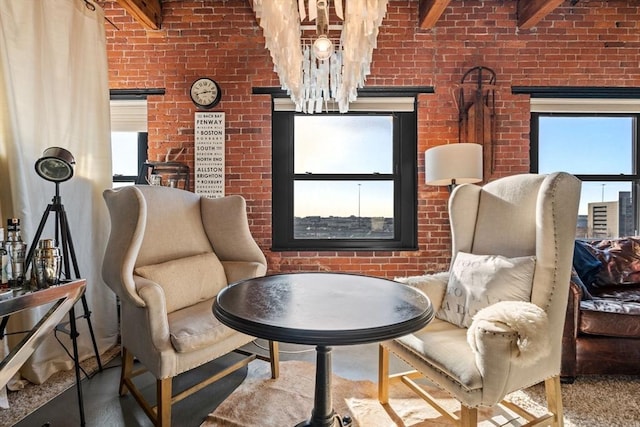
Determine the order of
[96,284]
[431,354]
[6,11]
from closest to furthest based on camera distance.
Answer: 1. [431,354]
2. [6,11]
3. [96,284]

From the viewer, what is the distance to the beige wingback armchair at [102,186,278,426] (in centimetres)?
148

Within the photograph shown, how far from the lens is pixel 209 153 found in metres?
3.08

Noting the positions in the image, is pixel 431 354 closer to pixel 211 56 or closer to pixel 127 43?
pixel 211 56

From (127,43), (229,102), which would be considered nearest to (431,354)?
(229,102)

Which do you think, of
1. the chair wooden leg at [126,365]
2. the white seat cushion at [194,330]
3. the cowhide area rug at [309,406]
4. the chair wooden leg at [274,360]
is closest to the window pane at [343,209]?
the chair wooden leg at [274,360]

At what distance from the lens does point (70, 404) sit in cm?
175

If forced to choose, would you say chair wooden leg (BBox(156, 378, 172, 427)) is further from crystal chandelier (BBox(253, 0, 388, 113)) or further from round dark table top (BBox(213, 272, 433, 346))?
crystal chandelier (BBox(253, 0, 388, 113))

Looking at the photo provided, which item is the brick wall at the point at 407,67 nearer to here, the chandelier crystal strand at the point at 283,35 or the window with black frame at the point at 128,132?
the window with black frame at the point at 128,132

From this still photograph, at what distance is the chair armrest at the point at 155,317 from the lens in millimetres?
1455

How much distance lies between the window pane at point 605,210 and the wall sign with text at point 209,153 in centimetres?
357

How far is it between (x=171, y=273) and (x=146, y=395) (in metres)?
0.71

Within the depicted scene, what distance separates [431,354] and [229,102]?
2.75m

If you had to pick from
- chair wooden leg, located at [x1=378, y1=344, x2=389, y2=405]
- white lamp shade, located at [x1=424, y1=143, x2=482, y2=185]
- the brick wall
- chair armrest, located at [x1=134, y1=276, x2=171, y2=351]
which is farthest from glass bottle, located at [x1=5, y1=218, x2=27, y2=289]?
white lamp shade, located at [x1=424, y1=143, x2=482, y2=185]

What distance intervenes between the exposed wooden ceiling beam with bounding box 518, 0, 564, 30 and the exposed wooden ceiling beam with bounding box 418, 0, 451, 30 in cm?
80
